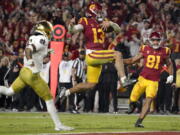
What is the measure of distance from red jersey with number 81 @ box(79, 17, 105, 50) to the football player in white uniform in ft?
5.71

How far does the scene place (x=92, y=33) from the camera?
1353 centimetres

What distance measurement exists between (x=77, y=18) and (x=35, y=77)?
37.6 ft

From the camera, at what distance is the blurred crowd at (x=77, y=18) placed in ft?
66.9

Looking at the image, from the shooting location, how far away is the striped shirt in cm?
1928

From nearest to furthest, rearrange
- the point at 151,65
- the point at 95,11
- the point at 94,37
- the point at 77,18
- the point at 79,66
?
the point at 151,65 < the point at 94,37 < the point at 95,11 < the point at 79,66 < the point at 77,18

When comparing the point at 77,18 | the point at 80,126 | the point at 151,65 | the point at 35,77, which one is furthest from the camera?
the point at 77,18

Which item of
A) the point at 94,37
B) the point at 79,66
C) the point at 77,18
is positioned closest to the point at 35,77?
the point at 94,37

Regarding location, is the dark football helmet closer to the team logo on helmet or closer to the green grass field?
the team logo on helmet

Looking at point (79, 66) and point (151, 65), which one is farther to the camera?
point (79, 66)

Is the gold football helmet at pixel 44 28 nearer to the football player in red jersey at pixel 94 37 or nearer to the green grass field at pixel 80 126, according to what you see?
the football player in red jersey at pixel 94 37

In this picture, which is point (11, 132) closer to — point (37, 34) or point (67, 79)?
point (37, 34)

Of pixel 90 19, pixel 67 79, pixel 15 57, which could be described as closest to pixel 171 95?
pixel 67 79

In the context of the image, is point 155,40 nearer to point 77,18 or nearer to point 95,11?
point 95,11

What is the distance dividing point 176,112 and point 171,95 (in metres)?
0.60
